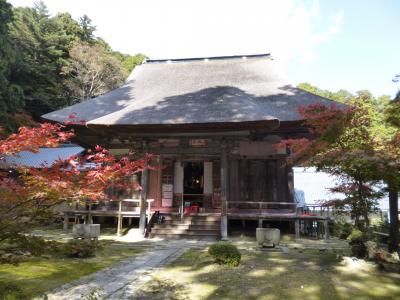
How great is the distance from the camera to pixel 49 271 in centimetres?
704

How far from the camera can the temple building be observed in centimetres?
1204

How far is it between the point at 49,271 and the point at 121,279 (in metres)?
1.76

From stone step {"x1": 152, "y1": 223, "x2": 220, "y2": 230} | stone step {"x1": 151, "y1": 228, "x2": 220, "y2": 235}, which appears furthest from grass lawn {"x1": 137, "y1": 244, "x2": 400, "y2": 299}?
stone step {"x1": 152, "y1": 223, "x2": 220, "y2": 230}

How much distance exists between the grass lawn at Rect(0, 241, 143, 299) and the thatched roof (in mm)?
5170

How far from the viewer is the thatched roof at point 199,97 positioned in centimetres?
1203

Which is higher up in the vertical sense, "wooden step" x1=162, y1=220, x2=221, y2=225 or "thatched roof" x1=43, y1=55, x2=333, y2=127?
"thatched roof" x1=43, y1=55, x2=333, y2=127

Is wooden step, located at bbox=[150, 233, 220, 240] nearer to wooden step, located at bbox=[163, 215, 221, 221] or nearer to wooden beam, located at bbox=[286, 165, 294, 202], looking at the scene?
wooden step, located at bbox=[163, 215, 221, 221]

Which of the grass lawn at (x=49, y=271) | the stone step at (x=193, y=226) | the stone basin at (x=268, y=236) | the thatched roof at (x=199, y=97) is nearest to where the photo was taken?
the grass lawn at (x=49, y=271)

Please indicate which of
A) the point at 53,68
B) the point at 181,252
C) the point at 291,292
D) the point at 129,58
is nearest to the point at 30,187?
the point at 291,292

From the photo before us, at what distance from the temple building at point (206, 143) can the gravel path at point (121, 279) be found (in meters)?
3.22

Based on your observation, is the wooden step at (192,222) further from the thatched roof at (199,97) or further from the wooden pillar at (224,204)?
the thatched roof at (199,97)

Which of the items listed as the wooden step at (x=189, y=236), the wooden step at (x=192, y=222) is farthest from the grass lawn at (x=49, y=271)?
the wooden step at (x=192, y=222)

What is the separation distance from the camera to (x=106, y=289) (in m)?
5.75

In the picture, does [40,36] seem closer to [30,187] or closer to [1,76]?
[1,76]
